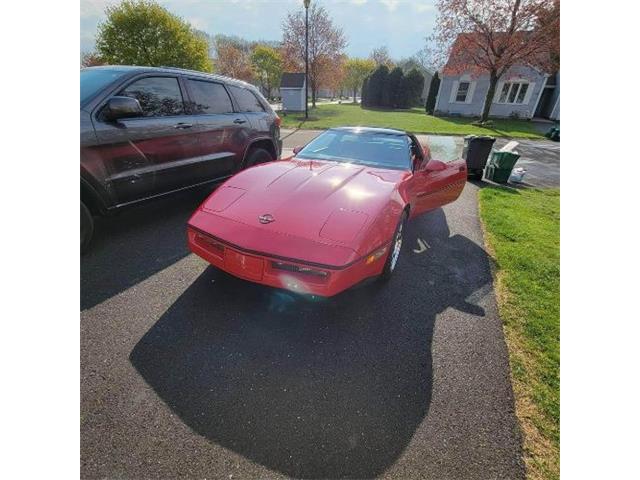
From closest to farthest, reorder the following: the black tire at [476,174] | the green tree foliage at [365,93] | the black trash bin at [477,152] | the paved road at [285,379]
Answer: the paved road at [285,379] < the black trash bin at [477,152] < the black tire at [476,174] < the green tree foliage at [365,93]

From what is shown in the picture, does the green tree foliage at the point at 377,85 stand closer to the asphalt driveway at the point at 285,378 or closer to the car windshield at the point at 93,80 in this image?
the car windshield at the point at 93,80

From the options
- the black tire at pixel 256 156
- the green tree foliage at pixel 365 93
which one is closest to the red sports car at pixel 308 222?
the black tire at pixel 256 156

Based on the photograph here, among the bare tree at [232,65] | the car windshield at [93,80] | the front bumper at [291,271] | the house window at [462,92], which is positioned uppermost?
the bare tree at [232,65]

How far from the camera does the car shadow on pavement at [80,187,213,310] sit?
2.67 meters

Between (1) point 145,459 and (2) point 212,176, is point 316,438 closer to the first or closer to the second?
(1) point 145,459

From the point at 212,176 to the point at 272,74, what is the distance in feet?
158

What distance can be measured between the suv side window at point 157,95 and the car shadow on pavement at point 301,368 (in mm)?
2111

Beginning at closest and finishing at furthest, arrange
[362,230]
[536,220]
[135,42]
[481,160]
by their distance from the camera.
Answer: [362,230]
[536,220]
[481,160]
[135,42]

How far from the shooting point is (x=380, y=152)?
138 inches

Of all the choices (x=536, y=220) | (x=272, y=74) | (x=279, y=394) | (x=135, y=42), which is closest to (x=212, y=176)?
(x=279, y=394)

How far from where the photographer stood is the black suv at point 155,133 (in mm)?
2852

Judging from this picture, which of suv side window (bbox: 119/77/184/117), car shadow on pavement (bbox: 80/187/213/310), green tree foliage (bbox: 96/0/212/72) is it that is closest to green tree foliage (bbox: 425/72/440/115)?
green tree foliage (bbox: 96/0/212/72)

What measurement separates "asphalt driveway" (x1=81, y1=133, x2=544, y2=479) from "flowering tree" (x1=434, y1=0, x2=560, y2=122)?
20327 millimetres

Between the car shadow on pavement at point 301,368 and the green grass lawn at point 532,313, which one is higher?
the car shadow on pavement at point 301,368
